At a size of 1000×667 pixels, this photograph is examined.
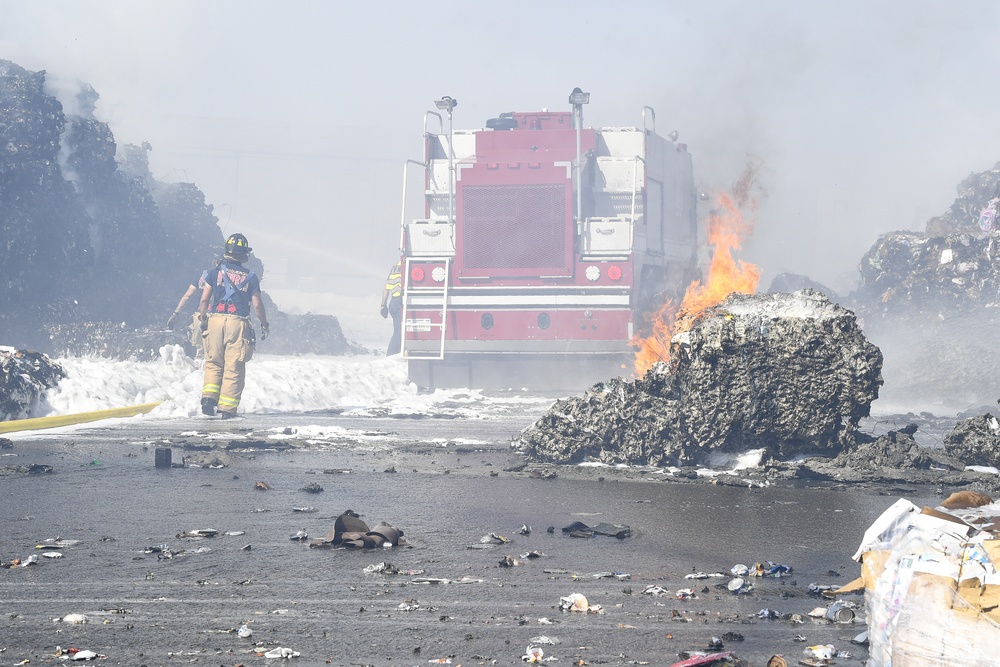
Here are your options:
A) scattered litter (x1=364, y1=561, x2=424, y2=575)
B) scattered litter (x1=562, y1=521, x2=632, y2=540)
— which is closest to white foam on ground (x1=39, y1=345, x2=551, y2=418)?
scattered litter (x1=562, y1=521, x2=632, y2=540)

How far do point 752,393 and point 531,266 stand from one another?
9309 millimetres

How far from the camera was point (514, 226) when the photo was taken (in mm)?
19141

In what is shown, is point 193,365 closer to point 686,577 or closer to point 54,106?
point 54,106

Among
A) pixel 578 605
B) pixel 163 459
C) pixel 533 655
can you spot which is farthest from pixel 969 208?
pixel 533 655

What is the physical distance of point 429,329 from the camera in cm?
1917

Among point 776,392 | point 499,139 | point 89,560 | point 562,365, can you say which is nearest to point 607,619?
point 89,560

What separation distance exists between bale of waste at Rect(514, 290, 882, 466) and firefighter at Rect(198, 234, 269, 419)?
18.2 feet

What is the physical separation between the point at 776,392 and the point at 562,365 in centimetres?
919

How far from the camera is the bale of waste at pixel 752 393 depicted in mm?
10125

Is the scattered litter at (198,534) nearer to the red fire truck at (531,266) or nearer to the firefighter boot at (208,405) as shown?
the firefighter boot at (208,405)

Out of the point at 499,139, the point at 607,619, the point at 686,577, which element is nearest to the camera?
the point at 607,619

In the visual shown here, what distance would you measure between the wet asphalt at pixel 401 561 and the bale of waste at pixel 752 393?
60 centimetres

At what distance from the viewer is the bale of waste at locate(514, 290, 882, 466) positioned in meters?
10.1

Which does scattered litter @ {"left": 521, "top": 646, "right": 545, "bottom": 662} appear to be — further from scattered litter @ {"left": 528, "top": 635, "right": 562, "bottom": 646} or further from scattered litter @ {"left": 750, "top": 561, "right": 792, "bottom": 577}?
scattered litter @ {"left": 750, "top": 561, "right": 792, "bottom": 577}
